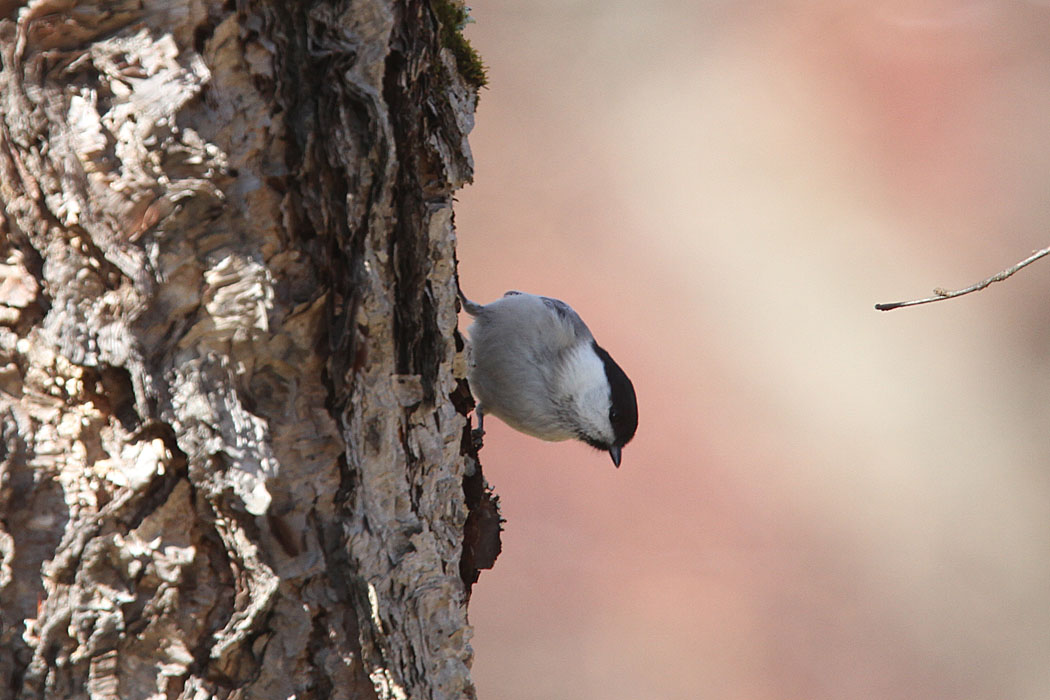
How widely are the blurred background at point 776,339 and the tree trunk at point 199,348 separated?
3.30m

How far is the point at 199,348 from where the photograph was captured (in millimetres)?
940

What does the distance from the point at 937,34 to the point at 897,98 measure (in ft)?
1.54

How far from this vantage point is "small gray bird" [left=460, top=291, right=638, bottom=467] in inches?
95.2

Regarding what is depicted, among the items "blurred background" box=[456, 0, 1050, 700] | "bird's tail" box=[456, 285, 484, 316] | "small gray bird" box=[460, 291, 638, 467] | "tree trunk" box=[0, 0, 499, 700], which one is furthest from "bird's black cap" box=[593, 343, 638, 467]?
"blurred background" box=[456, 0, 1050, 700]

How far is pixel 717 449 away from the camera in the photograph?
458 centimetres

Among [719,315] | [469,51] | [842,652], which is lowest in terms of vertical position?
[842,652]

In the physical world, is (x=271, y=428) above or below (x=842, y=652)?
above

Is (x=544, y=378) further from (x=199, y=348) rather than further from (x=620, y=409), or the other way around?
(x=199, y=348)

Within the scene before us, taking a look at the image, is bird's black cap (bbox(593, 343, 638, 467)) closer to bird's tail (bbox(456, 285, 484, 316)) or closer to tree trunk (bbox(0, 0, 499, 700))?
bird's tail (bbox(456, 285, 484, 316))

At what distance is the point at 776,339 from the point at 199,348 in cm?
429

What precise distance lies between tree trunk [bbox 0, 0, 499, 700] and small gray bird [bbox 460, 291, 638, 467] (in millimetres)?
1359

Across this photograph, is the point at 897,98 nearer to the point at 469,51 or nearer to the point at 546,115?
the point at 546,115

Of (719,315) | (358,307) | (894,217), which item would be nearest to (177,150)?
(358,307)

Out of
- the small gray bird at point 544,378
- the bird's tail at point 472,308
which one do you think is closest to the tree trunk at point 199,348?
the small gray bird at point 544,378
